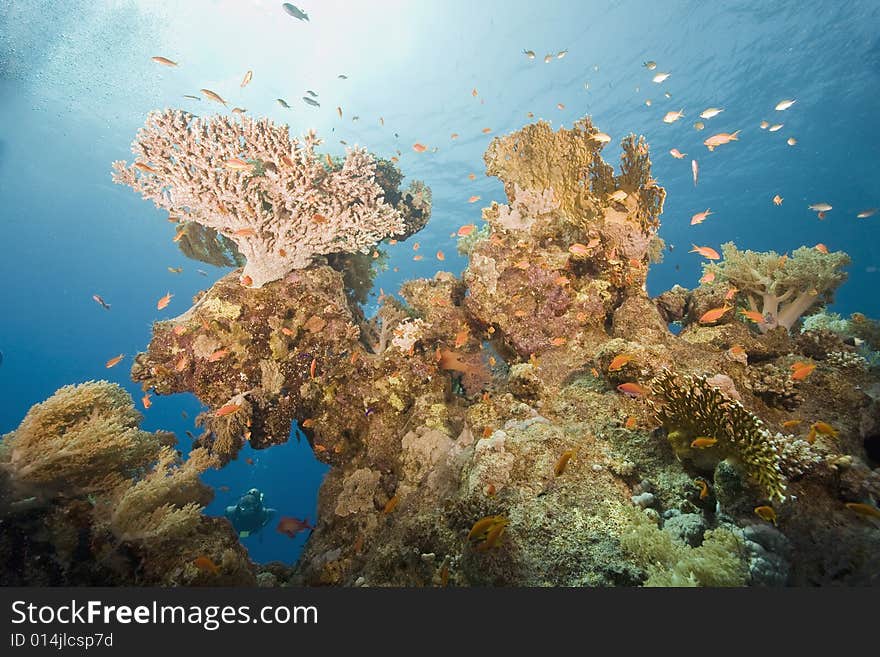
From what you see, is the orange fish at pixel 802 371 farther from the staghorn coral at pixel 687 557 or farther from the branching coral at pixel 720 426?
the staghorn coral at pixel 687 557

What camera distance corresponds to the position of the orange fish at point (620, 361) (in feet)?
14.8

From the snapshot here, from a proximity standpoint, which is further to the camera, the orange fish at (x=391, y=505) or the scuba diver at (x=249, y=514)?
the scuba diver at (x=249, y=514)

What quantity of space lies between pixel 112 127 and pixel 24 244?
219 feet

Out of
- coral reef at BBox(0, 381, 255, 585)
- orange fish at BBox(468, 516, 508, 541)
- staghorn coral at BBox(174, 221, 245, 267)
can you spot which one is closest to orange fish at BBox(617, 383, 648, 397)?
orange fish at BBox(468, 516, 508, 541)

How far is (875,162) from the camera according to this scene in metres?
43.3

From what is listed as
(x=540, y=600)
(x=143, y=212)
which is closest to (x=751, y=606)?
(x=540, y=600)

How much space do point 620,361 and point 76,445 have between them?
19.9 feet

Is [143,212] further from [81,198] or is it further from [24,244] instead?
[24,244]

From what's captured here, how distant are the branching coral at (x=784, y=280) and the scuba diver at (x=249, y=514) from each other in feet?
57.5

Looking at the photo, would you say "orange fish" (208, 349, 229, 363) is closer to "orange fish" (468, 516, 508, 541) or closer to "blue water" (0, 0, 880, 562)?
"blue water" (0, 0, 880, 562)

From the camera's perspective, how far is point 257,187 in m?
6.60

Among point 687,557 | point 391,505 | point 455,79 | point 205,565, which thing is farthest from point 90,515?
point 455,79

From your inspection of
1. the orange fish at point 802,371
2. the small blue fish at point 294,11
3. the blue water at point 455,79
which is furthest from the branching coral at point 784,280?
the small blue fish at point 294,11

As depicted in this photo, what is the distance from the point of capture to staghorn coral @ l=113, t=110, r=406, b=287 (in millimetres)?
5984
